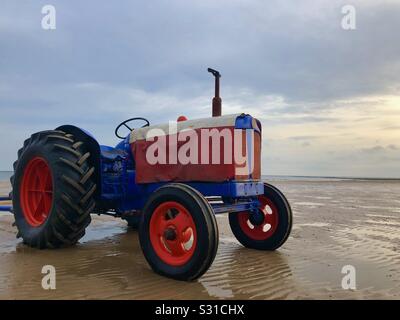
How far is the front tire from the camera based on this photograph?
5.34 m

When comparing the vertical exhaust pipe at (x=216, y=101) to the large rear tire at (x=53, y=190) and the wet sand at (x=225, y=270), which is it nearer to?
the large rear tire at (x=53, y=190)

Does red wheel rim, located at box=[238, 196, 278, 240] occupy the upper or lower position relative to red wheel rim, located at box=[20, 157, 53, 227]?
lower

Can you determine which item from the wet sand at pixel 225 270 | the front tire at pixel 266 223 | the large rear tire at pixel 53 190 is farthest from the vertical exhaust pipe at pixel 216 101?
the wet sand at pixel 225 270

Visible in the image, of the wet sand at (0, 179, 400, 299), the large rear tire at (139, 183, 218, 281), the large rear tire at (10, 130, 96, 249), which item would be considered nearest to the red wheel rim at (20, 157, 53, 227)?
the large rear tire at (10, 130, 96, 249)

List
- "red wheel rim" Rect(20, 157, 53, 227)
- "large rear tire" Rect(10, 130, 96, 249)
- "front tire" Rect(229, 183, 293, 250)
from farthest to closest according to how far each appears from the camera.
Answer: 1. "red wheel rim" Rect(20, 157, 53, 227)
2. "front tire" Rect(229, 183, 293, 250)
3. "large rear tire" Rect(10, 130, 96, 249)

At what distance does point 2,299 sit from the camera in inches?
128

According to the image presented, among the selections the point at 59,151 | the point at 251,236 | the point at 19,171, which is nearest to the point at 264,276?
the point at 251,236

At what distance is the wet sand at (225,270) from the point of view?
350 centimetres

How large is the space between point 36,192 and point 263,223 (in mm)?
3199

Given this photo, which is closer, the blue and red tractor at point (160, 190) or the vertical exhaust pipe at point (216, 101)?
the blue and red tractor at point (160, 190)

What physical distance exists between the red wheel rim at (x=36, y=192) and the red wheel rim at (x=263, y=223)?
270 cm

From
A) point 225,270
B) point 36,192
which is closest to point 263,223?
point 225,270

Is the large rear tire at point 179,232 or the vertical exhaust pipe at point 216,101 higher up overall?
the vertical exhaust pipe at point 216,101

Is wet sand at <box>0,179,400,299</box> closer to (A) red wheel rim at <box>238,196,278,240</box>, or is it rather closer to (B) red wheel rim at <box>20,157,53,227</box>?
(A) red wheel rim at <box>238,196,278,240</box>
